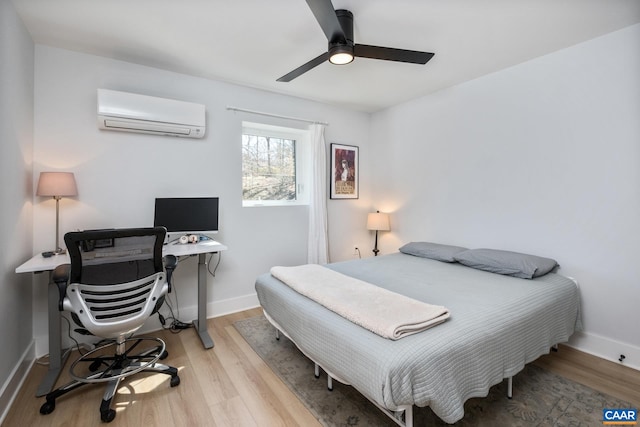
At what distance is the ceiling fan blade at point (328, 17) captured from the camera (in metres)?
1.46

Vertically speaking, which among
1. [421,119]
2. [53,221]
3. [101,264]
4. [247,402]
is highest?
[421,119]

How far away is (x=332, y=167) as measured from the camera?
12.7 feet

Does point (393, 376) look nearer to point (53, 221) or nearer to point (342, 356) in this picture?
point (342, 356)

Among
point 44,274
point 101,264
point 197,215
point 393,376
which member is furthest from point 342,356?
point 44,274

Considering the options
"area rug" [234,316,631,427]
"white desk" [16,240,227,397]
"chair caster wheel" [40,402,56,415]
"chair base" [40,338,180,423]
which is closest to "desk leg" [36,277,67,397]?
"white desk" [16,240,227,397]

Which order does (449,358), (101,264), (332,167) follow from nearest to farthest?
(449,358), (101,264), (332,167)

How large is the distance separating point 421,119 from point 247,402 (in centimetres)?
335

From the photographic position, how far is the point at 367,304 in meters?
1.73

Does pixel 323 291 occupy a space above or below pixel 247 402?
above

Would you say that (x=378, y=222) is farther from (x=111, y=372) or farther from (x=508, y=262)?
(x=111, y=372)

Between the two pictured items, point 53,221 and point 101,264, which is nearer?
point 101,264

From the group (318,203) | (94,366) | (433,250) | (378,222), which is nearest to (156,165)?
(94,366)

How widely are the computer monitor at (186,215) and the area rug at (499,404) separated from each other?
137 centimetres

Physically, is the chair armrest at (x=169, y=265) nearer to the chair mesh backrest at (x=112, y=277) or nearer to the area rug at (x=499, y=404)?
the chair mesh backrest at (x=112, y=277)
